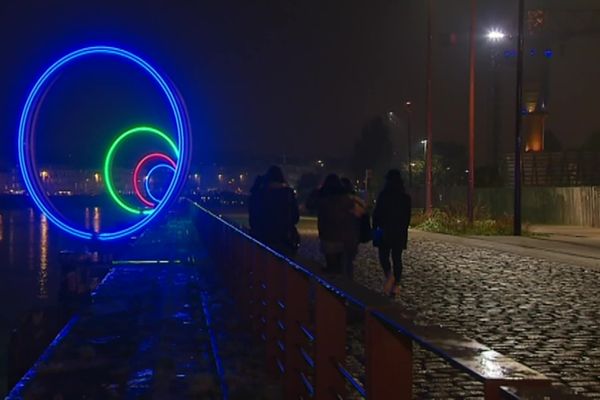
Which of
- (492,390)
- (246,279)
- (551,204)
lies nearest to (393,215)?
(246,279)

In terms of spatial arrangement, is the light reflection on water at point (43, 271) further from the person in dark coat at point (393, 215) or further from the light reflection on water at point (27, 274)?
the person in dark coat at point (393, 215)

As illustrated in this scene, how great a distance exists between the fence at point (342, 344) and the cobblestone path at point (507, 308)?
0.25 metres

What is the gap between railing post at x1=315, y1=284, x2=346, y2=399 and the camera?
4871 mm

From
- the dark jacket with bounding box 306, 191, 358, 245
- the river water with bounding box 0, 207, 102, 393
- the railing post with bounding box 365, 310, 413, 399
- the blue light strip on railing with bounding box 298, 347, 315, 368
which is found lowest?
the river water with bounding box 0, 207, 102, 393

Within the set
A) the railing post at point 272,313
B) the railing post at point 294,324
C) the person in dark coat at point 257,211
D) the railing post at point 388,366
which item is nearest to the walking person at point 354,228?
the person in dark coat at point 257,211

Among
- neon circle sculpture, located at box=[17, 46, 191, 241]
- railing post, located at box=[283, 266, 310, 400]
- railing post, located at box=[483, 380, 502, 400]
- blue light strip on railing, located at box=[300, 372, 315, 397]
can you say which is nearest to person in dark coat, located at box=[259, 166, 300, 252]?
railing post, located at box=[283, 266, 310, 400]

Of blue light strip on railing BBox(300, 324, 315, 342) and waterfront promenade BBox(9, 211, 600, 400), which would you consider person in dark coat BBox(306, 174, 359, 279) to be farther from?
blue light strip on railing BBox(300, 324, 315, 342)

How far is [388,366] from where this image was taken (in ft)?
11.6

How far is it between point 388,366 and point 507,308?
892cm

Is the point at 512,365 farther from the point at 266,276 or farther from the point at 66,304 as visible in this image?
the point at 66,304

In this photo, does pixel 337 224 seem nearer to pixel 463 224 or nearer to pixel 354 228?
pixel 354 228

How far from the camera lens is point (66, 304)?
16531 mm

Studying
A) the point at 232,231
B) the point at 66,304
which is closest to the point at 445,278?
the point at 232,231

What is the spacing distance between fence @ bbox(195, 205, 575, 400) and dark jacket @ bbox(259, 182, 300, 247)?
7.95 ft
